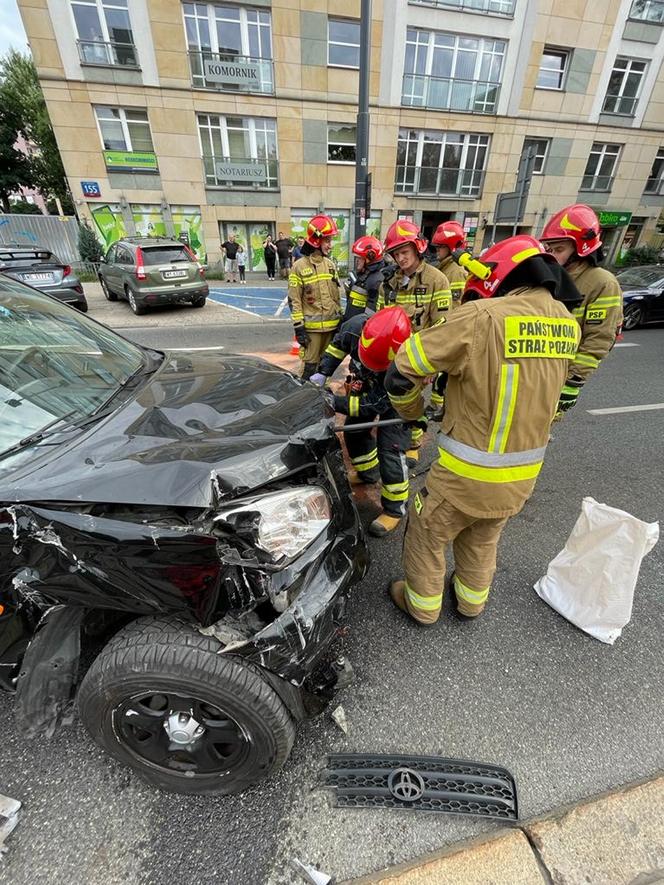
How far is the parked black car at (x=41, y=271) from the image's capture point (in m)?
8.17

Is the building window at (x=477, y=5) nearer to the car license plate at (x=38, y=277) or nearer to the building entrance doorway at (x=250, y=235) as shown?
the building entrance doorway at (x=250, y=235)

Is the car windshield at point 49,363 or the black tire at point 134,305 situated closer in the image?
the car windshield at point 49,363

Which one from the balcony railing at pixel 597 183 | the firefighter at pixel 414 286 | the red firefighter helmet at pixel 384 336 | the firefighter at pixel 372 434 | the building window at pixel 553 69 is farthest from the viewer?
the balcony railing at pixel 597 183

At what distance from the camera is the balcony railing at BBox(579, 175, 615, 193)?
20.5m

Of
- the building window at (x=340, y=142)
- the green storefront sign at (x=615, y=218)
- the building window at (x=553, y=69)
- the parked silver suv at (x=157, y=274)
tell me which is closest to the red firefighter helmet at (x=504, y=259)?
the parked silver suv at (x=157, y=274)

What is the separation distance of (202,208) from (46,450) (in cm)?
1898

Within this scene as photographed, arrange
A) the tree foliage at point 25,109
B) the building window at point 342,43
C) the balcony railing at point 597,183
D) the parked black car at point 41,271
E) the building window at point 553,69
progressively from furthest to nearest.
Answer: the tree foliage at point 25,109 → the balcony railing at point 597,183 → the building window at point 553,69 → the building window at point 342,43 → the parked black car at point 41,271

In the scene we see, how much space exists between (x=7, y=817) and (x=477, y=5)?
82.6 feet

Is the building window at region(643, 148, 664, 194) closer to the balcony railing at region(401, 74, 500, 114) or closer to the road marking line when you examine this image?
the balcony railing at region(401, 74, 500, 114)

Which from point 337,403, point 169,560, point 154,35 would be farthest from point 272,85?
point 169,560

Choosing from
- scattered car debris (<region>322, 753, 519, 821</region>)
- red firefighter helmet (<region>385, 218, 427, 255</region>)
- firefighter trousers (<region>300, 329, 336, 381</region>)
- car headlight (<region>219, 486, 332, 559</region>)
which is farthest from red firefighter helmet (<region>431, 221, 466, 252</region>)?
scattered car debris (<region>322, 753, 519, 821</region>)

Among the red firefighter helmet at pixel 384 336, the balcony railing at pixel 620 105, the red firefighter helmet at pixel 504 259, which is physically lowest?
the red firefighter helmet at pixel 384 336

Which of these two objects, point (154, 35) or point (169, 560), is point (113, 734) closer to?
point (169, 560)

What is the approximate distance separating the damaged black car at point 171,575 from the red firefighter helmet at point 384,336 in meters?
0.73
